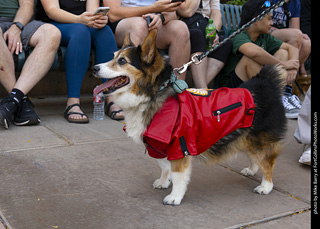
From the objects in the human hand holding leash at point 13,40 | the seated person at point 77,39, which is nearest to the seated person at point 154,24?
the seated person at point 77,39

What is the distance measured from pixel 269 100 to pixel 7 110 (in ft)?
9.06

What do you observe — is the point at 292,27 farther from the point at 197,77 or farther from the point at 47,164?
the point at 47,164

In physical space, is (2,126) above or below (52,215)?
below

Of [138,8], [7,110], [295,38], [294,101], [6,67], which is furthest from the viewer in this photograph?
[295,38]

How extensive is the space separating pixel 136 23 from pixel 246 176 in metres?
2.42

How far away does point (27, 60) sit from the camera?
4074mm

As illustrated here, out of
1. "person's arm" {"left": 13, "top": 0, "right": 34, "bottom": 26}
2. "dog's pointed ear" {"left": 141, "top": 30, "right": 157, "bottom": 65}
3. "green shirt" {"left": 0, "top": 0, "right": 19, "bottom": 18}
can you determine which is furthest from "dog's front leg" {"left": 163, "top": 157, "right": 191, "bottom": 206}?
"green shirt" {"left": 0, "top": 0, "right": 19, "bottom": 18}

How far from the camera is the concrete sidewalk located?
84.7 inches

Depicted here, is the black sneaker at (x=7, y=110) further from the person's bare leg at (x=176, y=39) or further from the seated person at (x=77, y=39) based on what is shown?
the person's bare leg at (x=176, y=39)

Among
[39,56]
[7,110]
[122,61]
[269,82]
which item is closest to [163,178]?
[122,61]

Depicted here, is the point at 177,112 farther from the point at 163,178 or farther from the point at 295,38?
the point at 295,38

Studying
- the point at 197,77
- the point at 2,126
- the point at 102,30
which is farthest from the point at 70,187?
the point at 197,77

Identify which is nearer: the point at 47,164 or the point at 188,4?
the point at 47,164

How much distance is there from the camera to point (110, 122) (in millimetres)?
4418
